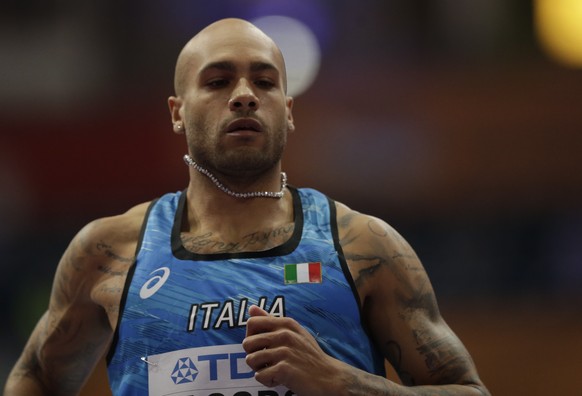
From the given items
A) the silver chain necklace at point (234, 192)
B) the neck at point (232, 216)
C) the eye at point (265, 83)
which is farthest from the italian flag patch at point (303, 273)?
the eye at point (265, 83)

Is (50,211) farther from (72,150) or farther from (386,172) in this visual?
(386,172)

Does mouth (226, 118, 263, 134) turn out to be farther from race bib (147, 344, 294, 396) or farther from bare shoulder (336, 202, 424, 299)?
race bib (147, 344, 294, 396)

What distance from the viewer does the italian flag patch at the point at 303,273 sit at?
298 cm

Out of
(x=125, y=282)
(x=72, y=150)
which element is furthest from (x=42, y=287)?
(x=125, y=282)

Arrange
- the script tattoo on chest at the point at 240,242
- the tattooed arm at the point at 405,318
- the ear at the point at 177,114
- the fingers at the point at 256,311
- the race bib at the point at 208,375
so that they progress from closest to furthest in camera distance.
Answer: the fingers at the point at 256,311 → the race bib at the point at 208,375 → the tattooed arm at the point at 405,318 → the script tattoo on chest at the point at 240,242 → the ear at the point at 177,114

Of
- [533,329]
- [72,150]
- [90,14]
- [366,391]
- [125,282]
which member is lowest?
[533,329]

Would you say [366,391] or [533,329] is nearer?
[366,391]

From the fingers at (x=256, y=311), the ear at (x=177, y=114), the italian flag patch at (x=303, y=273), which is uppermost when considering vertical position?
the ear at (x=177, y=114)

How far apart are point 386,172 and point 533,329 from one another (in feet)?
6.60

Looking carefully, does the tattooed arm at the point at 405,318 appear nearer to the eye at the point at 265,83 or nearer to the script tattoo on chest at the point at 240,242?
the script tattoo on chest at the point at 240,242

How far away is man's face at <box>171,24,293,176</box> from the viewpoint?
124 inches

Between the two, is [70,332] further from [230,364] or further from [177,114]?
[177,114]

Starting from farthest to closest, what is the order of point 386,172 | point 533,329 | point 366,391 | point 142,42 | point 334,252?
point 142,42 < point 386,172 < point 533,329 < point 334,252 < point 366,391

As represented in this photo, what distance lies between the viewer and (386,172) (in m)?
8.71
